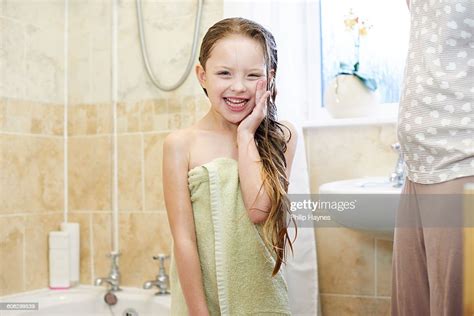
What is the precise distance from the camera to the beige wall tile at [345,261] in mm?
1834

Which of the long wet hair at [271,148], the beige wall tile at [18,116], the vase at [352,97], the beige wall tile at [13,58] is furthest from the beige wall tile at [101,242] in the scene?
the long wet hair at [271,148]

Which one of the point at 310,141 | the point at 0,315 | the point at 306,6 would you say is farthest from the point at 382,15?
the point at 0,315

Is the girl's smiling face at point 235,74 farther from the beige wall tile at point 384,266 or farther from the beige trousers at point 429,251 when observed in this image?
the beige wall tile at point 384,266

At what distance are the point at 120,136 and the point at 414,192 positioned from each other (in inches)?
53.1

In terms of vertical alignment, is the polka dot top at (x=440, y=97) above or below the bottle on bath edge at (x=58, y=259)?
above

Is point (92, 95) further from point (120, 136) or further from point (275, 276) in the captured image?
point (275, 276)

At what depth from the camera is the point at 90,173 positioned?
2.25 meters

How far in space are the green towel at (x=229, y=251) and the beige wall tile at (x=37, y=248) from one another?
1.02 meters

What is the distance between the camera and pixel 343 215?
4.82 ft

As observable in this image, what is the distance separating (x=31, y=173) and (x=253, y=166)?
3.89 feet

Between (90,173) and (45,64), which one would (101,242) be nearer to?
(90,173)

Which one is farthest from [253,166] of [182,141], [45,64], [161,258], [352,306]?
[45,64]

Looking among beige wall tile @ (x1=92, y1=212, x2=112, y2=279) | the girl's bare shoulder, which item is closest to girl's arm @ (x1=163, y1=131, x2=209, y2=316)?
the girl's bare shoulder

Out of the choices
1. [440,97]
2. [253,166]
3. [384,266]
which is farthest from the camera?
[384,266]
